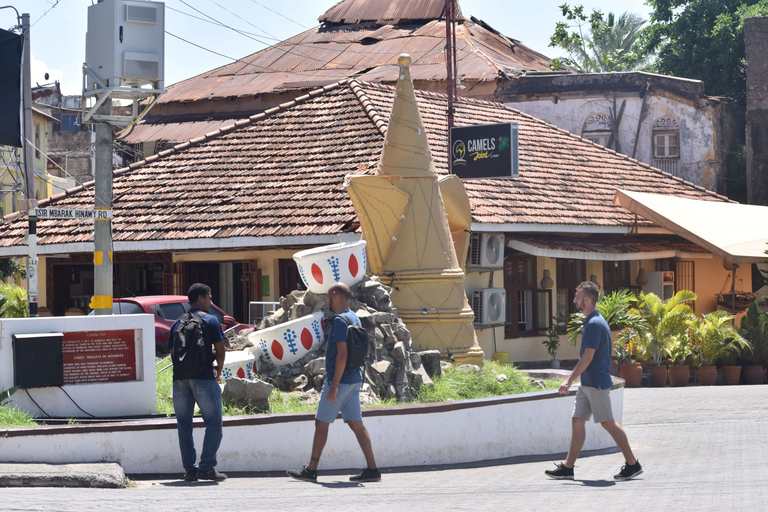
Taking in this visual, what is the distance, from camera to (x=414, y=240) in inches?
477

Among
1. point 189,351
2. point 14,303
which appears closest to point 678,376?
point 189,351

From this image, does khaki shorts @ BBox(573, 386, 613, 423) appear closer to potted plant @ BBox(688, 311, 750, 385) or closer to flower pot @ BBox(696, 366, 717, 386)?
potted plant @ BBox(688, 311, 750, 385)

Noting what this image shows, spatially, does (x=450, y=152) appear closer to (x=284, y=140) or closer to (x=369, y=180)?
(x=284, y=140)

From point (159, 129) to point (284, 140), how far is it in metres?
10.5

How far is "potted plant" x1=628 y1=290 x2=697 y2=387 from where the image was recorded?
17.9m

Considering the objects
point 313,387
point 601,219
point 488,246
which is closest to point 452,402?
point 313,387

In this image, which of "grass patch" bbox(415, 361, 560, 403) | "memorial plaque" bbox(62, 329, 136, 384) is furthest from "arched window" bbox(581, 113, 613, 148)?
"memorial plaque" bbox(62, 329, 136, 384)

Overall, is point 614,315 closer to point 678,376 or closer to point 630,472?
point 678,376

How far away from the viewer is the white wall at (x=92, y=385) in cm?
929

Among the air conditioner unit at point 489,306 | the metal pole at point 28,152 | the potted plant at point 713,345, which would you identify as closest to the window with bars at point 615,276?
the potted plant at point 713,345

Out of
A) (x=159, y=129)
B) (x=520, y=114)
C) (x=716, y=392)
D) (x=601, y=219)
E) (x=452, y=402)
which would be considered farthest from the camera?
(x=159, y=129)

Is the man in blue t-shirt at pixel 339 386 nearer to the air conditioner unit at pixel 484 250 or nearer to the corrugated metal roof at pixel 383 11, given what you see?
the air conditioner unit at pixel 484 250

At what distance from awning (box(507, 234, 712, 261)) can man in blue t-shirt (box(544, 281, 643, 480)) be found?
906 centimetres

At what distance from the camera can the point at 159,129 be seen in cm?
2925
